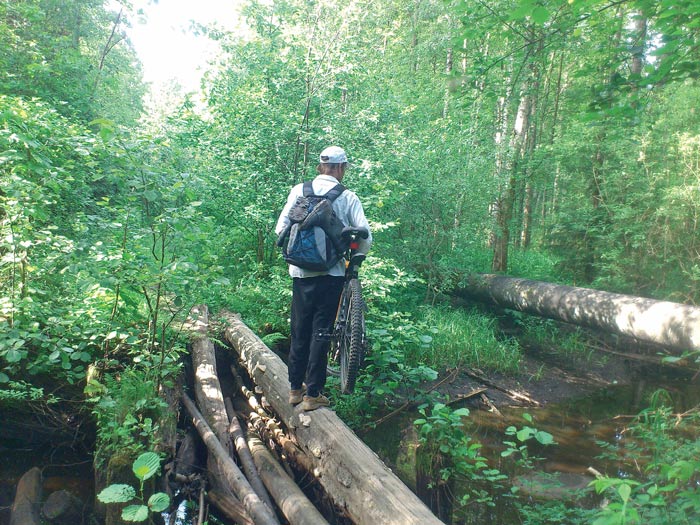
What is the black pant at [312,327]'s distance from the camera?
13.3ft

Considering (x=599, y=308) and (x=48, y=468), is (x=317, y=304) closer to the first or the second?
(x=48, y=468)

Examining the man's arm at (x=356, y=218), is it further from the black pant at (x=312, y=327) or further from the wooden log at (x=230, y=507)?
the wooden log at (x=230, y=507)

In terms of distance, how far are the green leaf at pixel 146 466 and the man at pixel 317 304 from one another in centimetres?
134

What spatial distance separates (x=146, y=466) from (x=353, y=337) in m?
1.84

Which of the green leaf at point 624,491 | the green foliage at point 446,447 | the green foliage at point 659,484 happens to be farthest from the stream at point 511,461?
the green leaf at point 624,491

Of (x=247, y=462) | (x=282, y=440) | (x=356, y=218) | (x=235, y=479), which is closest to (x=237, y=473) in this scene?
(x=235, y=479)

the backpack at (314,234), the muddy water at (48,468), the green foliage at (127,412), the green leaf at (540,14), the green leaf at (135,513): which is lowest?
the muddy water at (48,468)

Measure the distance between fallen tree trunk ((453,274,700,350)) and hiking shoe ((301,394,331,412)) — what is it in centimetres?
495

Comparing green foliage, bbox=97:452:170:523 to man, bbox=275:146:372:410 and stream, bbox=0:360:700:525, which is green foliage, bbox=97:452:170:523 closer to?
stream, bbox=0:360:700:525

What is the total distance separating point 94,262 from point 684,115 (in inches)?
420

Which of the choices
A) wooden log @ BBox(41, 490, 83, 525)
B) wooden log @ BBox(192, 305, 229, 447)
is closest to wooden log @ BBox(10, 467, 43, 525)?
wooden log @ BBox(41, 490, 83, 525)

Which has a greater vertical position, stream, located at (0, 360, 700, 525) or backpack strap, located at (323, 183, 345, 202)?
backpack strap, located at (323, 183, 345, 202)

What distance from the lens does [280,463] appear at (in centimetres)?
428

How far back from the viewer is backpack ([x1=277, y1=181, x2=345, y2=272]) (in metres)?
3.94
